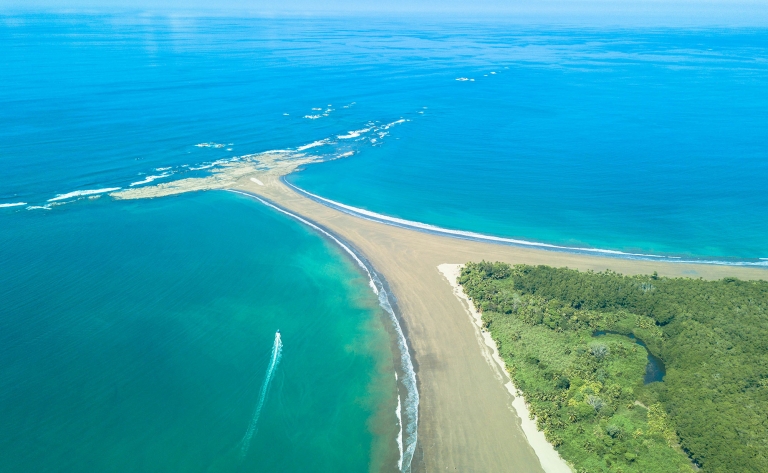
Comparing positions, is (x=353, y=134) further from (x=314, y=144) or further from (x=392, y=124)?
(x=392, y=124)

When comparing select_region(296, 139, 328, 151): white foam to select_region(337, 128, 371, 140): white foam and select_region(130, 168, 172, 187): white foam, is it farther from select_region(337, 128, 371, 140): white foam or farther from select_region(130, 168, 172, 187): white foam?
select_region(130, 168, 172, 187): white foam

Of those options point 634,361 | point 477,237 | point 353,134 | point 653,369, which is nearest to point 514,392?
point 634,361

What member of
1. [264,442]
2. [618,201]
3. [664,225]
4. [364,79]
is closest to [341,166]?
[618,201]

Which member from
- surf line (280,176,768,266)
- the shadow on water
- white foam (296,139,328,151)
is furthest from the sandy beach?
white foam (296,139,328,151)

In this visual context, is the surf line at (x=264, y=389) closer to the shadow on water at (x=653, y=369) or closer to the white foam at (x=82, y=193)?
the shadow on water at (x=653, y=369)

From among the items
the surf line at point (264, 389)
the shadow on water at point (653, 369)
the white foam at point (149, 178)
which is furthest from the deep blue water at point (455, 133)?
the surf line at point (264, 389)
